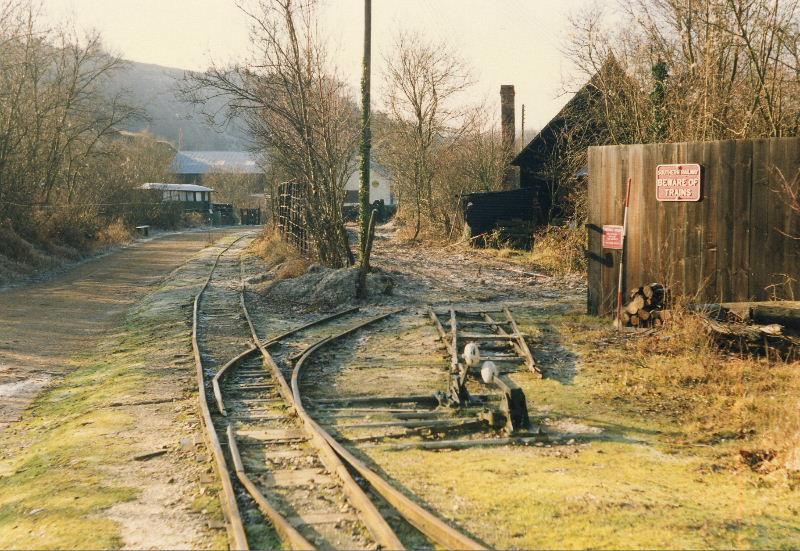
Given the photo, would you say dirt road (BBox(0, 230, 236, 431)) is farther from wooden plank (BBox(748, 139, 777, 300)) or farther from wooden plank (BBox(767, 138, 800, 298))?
wooden plank (BBox(767, 138, 800, 298))

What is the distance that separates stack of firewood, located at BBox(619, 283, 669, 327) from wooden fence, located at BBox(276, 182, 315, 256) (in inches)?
447

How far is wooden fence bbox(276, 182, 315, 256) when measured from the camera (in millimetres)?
22984

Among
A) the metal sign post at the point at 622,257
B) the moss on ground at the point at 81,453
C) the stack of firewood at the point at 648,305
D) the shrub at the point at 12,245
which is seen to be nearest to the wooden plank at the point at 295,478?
the moss on ground at the point at 81,453

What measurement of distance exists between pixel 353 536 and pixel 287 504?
843mm

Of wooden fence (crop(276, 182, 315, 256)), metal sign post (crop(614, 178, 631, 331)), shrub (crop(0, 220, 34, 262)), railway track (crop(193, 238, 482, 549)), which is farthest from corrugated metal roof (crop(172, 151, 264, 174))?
railway track (crop(193, 238, 482, 549))

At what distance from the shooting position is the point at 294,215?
28.1m

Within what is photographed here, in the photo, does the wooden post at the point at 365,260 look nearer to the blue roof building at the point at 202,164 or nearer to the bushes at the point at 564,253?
the bushes at the point at 564,253

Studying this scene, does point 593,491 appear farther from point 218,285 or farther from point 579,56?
point 218,285

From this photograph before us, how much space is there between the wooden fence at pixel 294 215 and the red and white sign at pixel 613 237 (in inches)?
415

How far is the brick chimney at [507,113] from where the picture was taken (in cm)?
3528

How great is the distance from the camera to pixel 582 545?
194 inches

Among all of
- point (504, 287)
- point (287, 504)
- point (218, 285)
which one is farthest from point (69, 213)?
point (287, 504)

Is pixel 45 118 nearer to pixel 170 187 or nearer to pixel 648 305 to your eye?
pixel 648 305

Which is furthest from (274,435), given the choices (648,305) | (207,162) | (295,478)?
(207,162)
